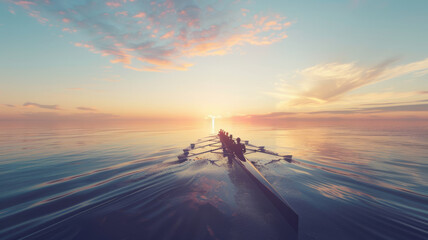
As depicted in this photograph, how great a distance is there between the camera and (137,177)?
960 cm

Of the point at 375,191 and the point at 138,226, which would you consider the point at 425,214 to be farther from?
the point at 138,226

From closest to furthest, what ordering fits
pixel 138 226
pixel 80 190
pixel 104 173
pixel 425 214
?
pixel 138 226 → pixel 425 214 → pixel 80 190 → pixel 104 173

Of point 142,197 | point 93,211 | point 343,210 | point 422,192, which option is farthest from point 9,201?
point 422,192

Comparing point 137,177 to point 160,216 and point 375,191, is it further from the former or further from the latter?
point 375,191

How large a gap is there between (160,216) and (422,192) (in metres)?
13.2

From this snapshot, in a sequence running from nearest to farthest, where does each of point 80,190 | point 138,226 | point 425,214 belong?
point 138,226
point 425,214
point 80,190

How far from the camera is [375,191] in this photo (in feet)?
24.6

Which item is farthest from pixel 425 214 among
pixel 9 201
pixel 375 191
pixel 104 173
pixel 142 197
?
pixel 9 201

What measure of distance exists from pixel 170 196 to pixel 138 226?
82.5 inches

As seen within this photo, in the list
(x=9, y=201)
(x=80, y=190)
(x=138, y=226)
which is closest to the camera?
(x=138, y=226)

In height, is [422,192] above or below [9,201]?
above

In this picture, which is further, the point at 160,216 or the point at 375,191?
the point at 375,191

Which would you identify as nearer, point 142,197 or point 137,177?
point 142,197

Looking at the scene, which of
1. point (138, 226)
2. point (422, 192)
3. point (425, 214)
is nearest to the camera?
point (138, 226)
